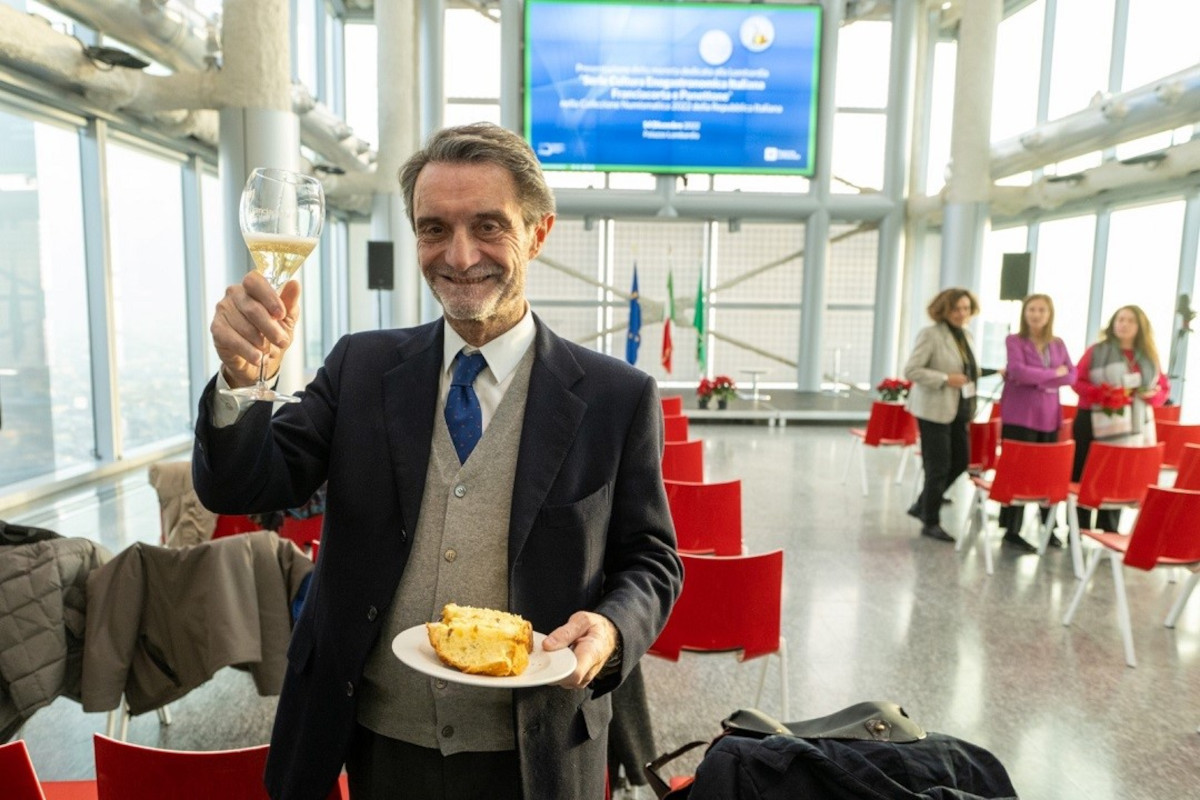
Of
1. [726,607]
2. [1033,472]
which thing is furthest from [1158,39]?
[726,607]

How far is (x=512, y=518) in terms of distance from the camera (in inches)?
50.3

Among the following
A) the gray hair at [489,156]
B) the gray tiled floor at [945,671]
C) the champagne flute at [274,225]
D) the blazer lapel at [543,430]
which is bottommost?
the gray tiled floor at [945,671]

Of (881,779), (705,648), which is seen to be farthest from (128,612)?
(881,779)

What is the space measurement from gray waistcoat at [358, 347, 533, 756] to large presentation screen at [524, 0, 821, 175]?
1246 centimetres

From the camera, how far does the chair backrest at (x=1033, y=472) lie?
524 centimetres

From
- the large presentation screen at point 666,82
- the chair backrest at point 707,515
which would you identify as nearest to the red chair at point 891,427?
the chair backrest at point 707,515

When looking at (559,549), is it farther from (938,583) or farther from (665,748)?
(938,583)

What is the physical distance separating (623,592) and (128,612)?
2188 mm

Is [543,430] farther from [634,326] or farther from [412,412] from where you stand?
[634,326]

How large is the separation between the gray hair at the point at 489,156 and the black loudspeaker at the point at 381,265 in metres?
10.3

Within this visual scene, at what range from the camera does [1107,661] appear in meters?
4.07

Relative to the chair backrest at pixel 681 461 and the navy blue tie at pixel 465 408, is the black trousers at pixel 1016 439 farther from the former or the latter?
the navy blue tie at pixel 465 408

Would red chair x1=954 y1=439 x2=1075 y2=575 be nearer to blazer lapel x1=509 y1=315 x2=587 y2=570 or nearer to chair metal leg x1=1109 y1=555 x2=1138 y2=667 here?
chair metal leg x1=1109 y1=555 x2=1138 y2=667

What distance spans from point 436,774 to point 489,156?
100 cm
